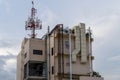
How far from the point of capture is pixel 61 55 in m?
55.9

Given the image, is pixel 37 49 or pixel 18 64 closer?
pixel 37 49

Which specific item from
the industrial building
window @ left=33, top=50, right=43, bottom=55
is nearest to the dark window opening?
the industrial building

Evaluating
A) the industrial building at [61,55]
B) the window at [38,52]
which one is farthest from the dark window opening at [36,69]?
the window at [38,52]

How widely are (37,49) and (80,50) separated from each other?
7.66 metres

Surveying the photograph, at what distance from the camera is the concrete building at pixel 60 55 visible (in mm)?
55875

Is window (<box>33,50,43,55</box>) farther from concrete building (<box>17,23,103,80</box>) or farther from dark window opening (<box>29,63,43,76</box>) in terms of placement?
dark window opening (<box>29,63,43,76</box>)

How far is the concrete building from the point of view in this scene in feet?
183

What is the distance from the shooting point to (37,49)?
192ft

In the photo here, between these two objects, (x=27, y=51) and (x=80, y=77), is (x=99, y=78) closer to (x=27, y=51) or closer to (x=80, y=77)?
(x=80, y=77)

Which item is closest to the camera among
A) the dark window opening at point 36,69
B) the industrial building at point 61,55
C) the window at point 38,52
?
the industrial building at point 61,55

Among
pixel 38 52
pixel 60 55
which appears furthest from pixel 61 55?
pixel 38 52

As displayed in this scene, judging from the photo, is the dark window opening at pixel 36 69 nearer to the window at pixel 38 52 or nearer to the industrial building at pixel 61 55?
the industrial building at pixel 61 55

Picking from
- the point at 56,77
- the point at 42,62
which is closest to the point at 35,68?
the point at 42,62

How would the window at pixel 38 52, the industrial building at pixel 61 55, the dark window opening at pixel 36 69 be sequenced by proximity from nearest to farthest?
the industrial building at pixel 61 55
the window at pixel 38 52
the dark window opening at pixel 36 69
